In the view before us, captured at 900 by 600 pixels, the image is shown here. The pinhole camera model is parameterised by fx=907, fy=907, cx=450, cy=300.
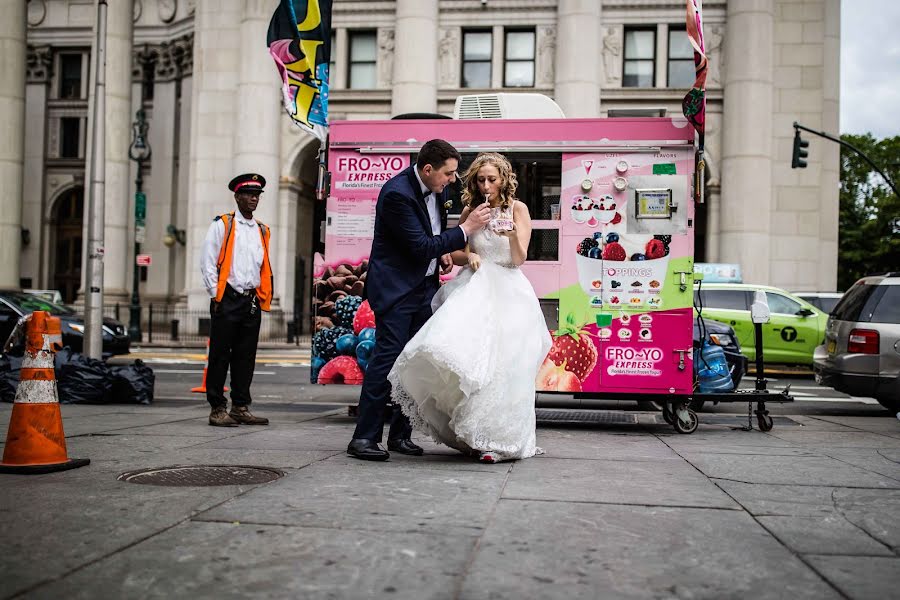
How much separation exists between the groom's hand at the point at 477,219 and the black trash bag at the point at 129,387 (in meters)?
6.44

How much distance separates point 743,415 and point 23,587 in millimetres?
9414

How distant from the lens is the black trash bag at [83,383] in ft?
35.1

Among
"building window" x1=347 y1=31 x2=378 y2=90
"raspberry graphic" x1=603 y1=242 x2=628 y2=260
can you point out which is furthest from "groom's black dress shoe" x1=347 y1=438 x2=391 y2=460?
"building window" x1=347 y1=31 x2=378 y2=90

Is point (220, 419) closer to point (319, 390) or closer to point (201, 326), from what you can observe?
point (319, 390)

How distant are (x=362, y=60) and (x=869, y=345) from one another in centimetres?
2395

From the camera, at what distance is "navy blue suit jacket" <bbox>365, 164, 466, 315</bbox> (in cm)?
584

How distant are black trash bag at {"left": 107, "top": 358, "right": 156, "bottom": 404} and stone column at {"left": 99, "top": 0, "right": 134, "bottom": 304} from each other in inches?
865

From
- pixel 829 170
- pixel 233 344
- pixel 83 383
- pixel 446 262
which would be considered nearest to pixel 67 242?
pixel 829 170

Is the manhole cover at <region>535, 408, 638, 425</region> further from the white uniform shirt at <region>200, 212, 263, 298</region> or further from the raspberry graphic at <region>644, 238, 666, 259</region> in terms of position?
the white uniform shirt at <region>200, 212, 263, 298</region>

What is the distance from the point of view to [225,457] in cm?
585

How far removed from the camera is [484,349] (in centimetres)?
578

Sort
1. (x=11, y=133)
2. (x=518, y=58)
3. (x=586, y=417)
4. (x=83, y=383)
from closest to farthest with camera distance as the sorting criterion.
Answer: (x=586, y=417) → (x=83, y=383) → (x=518, y=58) → (x=11, y=133)

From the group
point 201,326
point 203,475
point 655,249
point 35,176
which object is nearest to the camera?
point 203,475

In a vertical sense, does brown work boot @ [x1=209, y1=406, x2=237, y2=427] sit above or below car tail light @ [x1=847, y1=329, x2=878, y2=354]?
below
